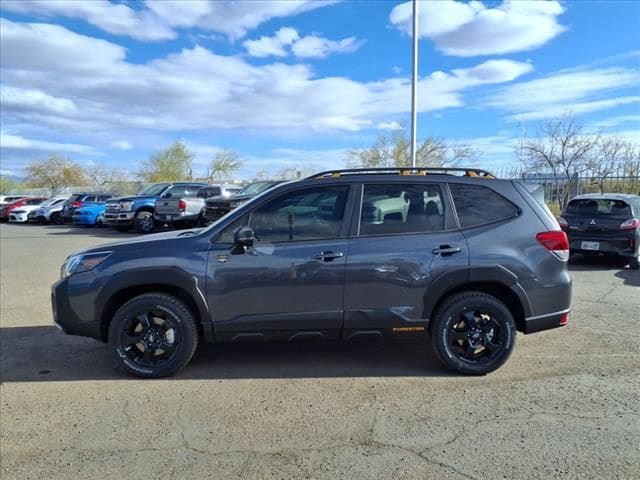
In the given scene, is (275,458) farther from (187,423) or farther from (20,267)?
(20,267)

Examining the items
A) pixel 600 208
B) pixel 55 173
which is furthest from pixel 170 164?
pixel 600 208

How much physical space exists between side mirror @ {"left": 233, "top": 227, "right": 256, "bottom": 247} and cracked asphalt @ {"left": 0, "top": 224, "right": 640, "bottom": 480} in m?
1.25

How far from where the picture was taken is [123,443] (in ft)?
10.8

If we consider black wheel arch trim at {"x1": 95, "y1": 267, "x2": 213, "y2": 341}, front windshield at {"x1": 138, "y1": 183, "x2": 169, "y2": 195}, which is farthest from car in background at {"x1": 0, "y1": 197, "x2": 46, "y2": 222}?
black wheel arch trim at {"x1": 95, "y1": 267, "x2": 213, "y2": 341}

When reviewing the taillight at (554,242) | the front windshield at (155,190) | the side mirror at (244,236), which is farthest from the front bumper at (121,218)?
the taillight at (554,242)

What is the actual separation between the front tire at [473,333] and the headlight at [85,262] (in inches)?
120

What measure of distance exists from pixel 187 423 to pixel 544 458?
8.03 feet

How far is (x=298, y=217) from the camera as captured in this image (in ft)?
14.1

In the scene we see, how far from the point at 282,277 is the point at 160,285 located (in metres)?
1.13

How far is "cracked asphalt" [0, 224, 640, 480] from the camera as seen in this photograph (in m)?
2.99

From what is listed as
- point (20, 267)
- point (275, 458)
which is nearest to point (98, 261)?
point (275, 458)

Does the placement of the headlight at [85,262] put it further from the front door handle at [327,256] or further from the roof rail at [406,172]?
the roof rail at [406,172]

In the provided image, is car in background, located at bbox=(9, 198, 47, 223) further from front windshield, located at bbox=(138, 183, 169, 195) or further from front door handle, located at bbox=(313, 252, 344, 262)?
Answer: front door handle, located at bbox=(313, 252, 344, 262)

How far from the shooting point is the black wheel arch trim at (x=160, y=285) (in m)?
4.21
